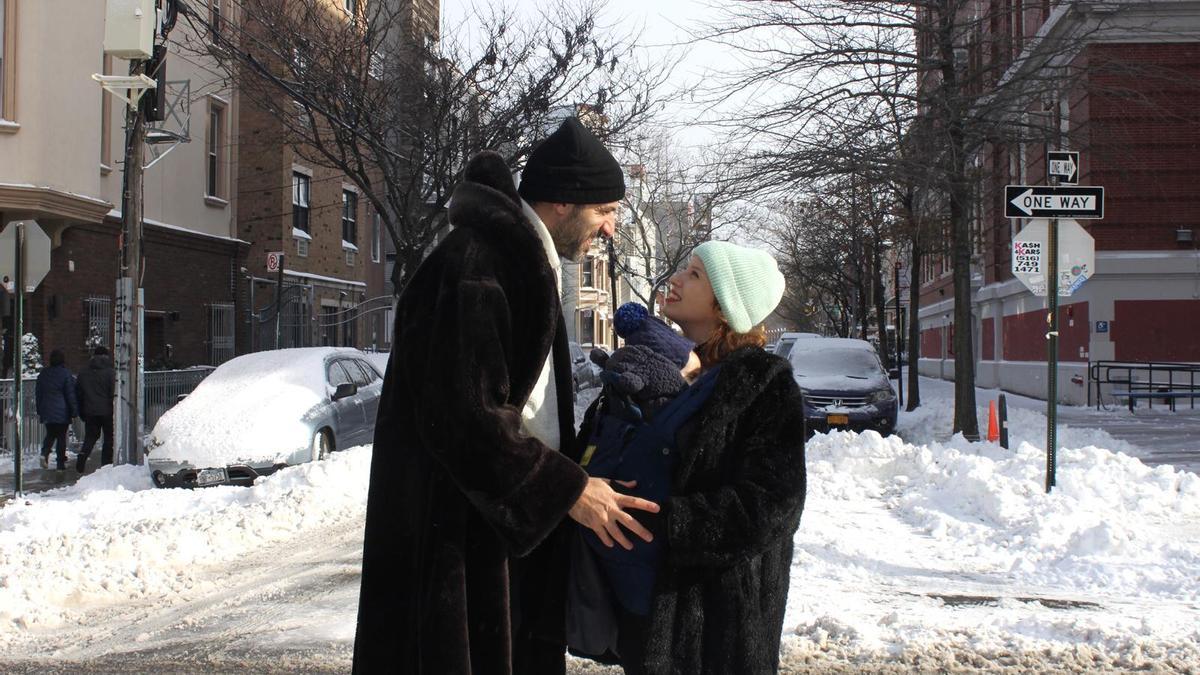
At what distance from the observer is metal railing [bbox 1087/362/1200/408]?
21.9 meters

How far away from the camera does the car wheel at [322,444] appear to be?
39.6ft

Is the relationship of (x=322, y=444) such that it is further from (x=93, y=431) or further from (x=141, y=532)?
(x=93, y=431)

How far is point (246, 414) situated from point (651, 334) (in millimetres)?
9988

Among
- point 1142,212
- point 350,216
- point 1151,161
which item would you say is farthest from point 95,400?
point 1151,161

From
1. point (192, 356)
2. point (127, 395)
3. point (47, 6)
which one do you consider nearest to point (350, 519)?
point (127, 395)

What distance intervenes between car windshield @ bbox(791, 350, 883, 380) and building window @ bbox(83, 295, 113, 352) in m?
12.5

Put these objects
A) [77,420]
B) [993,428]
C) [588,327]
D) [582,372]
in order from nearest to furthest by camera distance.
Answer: [993,428]
[77,420]
[582,372]
[588,327]

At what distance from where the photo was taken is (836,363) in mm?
18109

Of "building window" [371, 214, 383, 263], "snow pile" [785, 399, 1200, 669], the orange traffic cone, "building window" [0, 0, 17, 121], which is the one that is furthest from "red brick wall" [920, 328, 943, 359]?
→ "building window" [0, 0, 17, 121]

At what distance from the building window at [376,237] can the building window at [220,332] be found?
9492 mm

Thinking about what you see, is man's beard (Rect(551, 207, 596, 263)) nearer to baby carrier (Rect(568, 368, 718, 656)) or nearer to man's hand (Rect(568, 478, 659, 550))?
baby carrier (Rect(568, 368, 718, 656))

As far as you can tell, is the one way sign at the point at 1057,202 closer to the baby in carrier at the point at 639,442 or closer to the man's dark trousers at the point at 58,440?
the baby in carrier at the point at 639,442

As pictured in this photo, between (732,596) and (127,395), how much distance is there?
12.3m

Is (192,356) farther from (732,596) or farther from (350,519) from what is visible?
(732,596)
